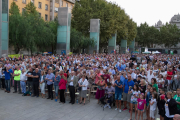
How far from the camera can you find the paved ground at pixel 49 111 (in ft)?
25.6

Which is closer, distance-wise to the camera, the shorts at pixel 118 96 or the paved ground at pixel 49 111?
the paved ground at pixel 49 111

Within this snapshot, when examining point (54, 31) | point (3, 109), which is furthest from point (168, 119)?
point (54, 31)

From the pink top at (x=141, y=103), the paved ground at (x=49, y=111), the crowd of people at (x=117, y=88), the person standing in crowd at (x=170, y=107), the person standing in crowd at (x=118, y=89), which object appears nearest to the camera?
the person standing in crowd at (x=170, y=107)

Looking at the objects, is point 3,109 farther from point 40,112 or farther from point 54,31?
point 54,31

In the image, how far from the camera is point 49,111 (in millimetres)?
8484

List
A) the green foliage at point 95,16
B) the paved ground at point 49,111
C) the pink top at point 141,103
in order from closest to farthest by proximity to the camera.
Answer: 1. the pink top at point 141,103
2. the paved ground at point 49,111
3. the green foliage at point 95,16

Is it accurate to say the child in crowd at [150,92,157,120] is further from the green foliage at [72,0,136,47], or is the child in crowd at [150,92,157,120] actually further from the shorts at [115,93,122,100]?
the green foliage at [72,0,136,47]

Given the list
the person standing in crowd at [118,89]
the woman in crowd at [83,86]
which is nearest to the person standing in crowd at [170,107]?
the person standing in crowd at [118,89]

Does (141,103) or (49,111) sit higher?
(141,103)

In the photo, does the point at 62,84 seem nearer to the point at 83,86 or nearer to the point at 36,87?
the point at 83,86

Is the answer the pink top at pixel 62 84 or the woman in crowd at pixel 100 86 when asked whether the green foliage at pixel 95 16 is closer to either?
the pink top at pixel 62 84

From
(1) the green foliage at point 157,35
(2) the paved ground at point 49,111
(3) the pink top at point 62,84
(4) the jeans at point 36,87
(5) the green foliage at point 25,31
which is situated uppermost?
(1) the green foliage at point 157,35

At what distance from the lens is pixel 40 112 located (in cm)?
831

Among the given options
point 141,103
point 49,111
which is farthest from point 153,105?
point 49,111
